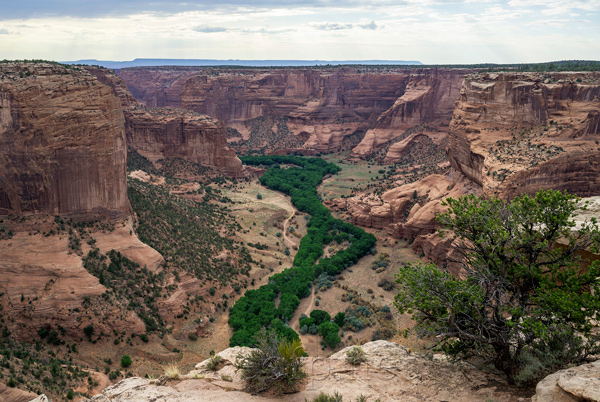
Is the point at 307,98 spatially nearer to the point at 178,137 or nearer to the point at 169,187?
the point at 178,137

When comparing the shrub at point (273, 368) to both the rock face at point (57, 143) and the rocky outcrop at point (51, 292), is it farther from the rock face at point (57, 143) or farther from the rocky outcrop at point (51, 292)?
the rock face at point (57, 143)

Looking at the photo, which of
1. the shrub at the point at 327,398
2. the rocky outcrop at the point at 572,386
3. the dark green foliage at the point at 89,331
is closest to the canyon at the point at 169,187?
the dark green foliage at the point at 89,331

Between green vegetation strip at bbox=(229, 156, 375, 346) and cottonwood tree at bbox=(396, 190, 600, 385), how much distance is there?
47.2ft

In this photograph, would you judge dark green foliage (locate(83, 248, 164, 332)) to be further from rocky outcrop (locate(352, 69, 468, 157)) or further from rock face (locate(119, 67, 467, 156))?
rock face (locate(119, 67, 467, 156))

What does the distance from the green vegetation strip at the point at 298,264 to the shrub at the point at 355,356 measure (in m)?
11.7

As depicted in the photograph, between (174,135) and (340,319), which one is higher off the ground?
(174,135)

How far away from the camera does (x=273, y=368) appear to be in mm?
14398

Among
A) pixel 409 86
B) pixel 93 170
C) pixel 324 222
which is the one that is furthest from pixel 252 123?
pixel 93 170

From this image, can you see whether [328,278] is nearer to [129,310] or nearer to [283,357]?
[129,310]

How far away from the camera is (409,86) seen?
313 ft

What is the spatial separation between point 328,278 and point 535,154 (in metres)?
21.7

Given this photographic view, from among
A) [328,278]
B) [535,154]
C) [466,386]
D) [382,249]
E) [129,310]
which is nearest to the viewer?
[466,386]

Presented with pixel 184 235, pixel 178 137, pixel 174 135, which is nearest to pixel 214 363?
pixel 184 235

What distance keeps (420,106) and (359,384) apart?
84152 millimetres
